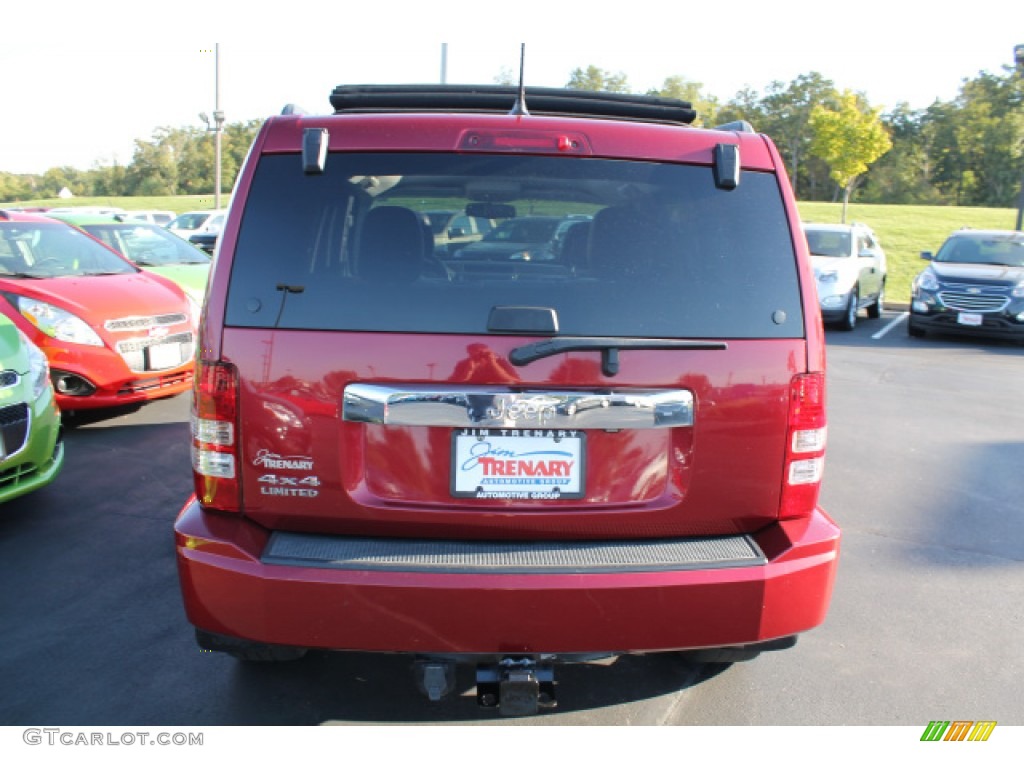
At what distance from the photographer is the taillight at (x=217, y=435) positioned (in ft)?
8.05

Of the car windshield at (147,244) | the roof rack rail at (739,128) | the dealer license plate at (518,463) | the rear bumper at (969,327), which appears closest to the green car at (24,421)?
the dealer license plate at (518,463)

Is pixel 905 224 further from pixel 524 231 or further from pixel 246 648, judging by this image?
pixel 246 648

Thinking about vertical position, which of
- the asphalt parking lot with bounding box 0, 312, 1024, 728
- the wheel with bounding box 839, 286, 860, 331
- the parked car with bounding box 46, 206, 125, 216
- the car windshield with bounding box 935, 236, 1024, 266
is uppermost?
the car windshield with bounding box 935, 236, 1024, 266

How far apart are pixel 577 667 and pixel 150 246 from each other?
8528mm

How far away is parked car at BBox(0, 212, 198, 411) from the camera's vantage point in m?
6.45

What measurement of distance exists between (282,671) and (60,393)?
14.2 feet

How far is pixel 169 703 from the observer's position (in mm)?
2953

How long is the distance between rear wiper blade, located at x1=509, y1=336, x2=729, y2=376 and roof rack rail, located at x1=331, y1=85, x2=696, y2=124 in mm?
1178

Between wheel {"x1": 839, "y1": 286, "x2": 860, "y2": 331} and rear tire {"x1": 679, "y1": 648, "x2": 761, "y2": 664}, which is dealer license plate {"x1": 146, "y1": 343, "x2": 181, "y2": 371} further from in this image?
wheel {"x1": 839, "y1": 286, "x2": 860, "y2": 331}

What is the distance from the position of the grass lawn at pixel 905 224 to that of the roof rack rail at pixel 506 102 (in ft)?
61.4

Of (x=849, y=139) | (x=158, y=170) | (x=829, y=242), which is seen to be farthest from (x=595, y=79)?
(x=158, y=170)

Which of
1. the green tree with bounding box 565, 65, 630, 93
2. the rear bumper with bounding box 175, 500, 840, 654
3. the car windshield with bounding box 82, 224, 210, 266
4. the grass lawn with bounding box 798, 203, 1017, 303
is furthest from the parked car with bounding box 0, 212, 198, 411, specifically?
the green tree with bounding box 565, 65, 630, 93

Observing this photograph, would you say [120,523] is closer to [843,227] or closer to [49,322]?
[49,322]
